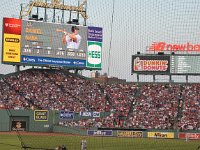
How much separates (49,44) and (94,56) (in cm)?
639

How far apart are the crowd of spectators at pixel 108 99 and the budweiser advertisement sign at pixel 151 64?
1.95 meters

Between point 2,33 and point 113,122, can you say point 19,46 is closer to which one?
point 2,33

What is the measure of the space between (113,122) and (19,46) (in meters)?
15.0

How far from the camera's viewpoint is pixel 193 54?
193 ft

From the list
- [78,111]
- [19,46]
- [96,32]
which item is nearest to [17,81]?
[19,46]

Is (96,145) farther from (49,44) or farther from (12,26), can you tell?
(12,26)

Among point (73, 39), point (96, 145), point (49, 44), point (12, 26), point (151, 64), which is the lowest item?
point (96, 145)

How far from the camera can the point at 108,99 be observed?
186 ft

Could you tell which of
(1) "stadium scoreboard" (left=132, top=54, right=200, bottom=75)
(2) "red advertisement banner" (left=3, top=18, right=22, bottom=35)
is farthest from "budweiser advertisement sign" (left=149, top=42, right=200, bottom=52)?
(2) "red advertisement banner" (left=3, top=18, right=22, bottom=35)

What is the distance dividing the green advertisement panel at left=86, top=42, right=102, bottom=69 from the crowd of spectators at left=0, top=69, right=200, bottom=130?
308 cm

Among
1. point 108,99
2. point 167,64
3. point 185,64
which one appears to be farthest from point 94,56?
point 185,64

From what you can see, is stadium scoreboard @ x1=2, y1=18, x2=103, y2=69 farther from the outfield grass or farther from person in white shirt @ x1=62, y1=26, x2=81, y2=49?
the outfield grass

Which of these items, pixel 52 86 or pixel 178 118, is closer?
pixel 178 118

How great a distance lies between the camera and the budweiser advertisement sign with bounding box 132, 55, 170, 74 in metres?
60.0
